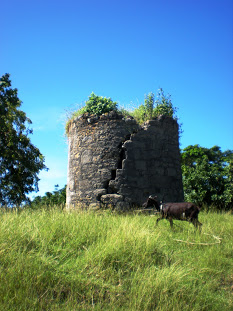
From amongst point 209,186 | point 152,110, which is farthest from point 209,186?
point 152,110

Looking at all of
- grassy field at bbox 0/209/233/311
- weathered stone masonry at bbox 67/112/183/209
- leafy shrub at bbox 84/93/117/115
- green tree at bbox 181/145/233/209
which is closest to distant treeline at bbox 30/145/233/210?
green tree at bbox 181/145/233/209

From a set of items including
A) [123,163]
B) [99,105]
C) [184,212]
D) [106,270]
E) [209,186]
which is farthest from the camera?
[209,186]

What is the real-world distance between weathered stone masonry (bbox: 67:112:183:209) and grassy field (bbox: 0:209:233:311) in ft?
10.7

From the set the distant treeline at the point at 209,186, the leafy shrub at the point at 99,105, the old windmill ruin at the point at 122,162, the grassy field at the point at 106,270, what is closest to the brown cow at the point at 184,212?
the grassy field at the point at 106,270

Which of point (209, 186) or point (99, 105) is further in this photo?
point (209, 186)

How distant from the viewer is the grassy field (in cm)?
319

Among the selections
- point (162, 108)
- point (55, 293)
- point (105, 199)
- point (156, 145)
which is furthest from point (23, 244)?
point (162, 108)

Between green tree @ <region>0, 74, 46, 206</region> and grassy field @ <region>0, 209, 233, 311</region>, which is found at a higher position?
green tree @ <region>0, 74, 46, 206</region>

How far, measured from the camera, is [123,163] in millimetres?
8562

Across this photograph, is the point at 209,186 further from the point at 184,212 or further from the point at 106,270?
the point at 106,270

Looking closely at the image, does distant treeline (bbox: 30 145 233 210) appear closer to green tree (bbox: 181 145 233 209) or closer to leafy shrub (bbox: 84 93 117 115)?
green tree (bbox: 181 145 233 209)

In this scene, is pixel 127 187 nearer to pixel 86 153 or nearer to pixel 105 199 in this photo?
pixel 105 199

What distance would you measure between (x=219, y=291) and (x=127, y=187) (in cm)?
486

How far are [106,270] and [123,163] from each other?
5.00m
